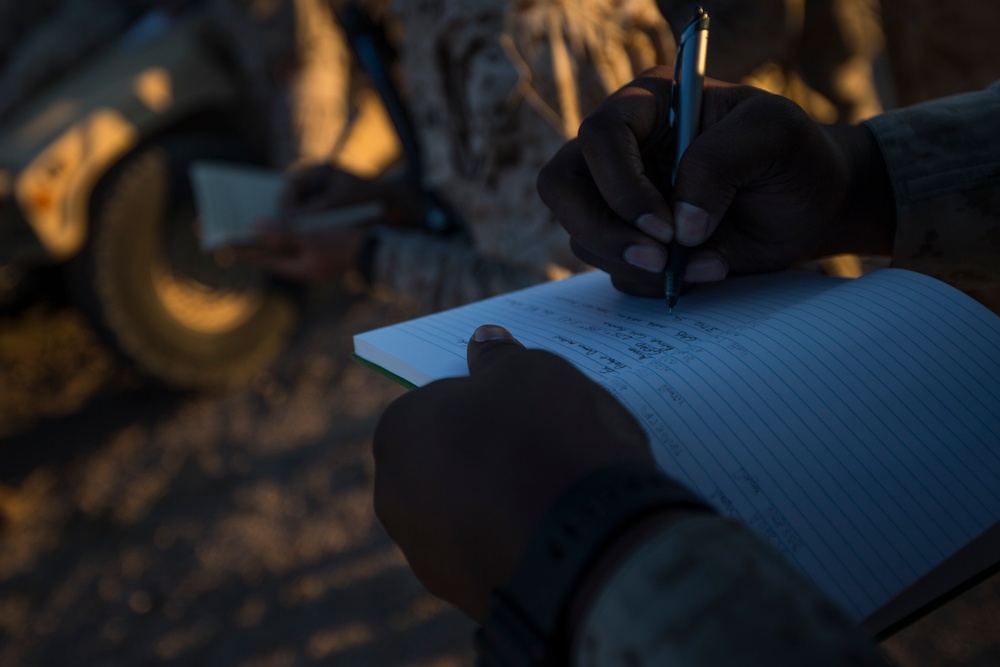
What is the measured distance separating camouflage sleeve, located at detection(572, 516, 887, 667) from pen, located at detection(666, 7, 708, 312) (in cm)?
36

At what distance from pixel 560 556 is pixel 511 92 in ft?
3.06

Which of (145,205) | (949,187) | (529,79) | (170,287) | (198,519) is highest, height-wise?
(529,79)

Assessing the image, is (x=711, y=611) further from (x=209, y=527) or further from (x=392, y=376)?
(x=209, y=527)

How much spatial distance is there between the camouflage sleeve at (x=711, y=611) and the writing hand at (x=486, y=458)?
0.07 metres

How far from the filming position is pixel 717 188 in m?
0.61

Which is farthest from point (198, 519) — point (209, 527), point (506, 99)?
point (506, 99)

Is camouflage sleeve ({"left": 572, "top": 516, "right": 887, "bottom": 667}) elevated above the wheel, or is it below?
above

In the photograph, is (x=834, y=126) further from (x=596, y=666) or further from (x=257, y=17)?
(x=257, y=17)

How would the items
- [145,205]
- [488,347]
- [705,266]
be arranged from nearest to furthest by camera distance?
1. [488,347]
2. [705,266]
3. [145,205]

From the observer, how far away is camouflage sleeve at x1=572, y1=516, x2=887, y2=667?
295 mm

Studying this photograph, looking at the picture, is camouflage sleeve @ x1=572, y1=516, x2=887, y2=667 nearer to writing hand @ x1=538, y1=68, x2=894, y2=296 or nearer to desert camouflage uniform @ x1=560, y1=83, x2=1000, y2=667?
desert camouflage uniform @ x1=560, y1=83, x2=1000, y2=667

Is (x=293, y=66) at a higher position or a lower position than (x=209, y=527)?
higher

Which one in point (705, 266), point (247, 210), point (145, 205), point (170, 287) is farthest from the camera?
point (170, 287)

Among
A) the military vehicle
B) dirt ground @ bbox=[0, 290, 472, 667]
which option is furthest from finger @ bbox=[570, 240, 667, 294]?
the military vehicle
